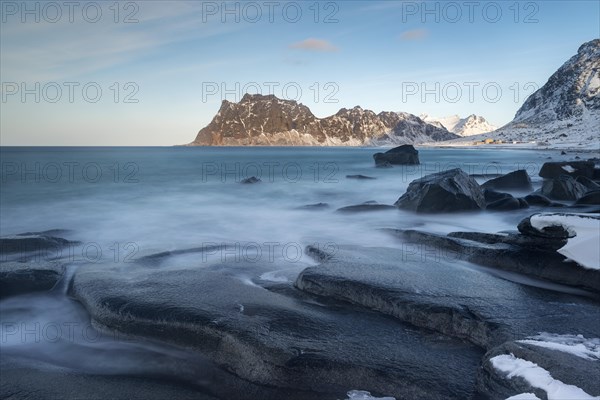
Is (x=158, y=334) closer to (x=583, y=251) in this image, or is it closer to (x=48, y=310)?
(x=48, y=310)

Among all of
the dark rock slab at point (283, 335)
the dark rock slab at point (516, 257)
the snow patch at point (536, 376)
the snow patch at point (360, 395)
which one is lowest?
the snow patch at point (360, 395)

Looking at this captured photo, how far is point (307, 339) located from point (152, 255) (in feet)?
19.3

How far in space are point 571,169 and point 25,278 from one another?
26.5m

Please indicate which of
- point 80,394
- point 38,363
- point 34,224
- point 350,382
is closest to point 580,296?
point 350,382

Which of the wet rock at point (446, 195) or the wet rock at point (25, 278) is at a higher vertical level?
the wet rock at point (446, 195)

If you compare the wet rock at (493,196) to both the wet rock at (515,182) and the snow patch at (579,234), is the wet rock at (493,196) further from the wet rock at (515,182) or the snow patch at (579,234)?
the snow patch at (579,234)

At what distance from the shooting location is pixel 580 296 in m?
6.67

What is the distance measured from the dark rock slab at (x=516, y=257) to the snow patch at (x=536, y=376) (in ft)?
12.1

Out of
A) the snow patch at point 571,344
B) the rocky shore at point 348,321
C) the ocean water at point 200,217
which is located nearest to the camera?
the snow patch at point 571,344

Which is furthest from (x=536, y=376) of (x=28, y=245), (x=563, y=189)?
(x=563, y=189)

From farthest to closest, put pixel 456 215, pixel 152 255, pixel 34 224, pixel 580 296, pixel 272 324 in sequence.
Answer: pixel 34 224 < pixel 456 215 < pixel 152 255 < pixel 580 296 < pixel 272 324

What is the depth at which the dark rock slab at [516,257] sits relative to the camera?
7.10 metres

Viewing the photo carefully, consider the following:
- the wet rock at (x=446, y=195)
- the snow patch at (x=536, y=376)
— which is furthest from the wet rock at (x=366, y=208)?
the snow patch at (x=536, y=376)

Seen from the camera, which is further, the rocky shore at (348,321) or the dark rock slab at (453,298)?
the dark rock slab at (453,298)
